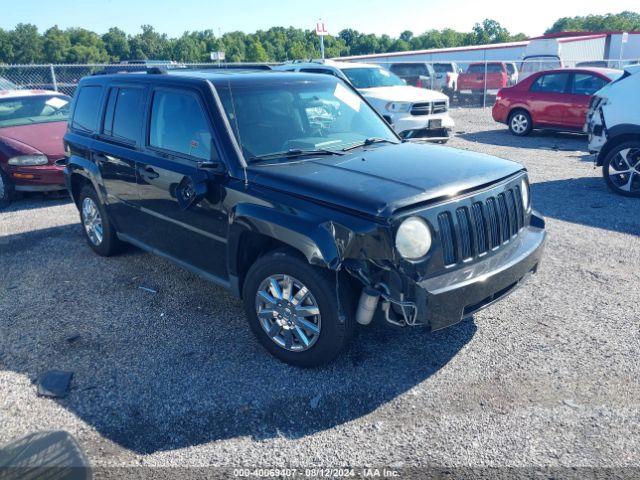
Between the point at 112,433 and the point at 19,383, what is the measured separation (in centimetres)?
103

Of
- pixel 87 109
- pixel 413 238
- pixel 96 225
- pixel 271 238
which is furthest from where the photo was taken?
pixel 96 225

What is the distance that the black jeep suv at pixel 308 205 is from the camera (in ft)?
10.7

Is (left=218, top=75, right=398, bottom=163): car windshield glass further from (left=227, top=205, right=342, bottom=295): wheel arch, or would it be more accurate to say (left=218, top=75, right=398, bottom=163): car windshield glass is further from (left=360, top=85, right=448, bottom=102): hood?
(left=360, top=85, right=448, bottom=102): hood

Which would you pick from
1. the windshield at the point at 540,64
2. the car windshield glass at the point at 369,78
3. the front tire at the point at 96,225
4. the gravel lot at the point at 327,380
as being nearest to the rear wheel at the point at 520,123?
the car windshield glass at the point at 369,78

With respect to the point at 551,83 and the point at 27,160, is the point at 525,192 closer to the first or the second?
the point at 27,160

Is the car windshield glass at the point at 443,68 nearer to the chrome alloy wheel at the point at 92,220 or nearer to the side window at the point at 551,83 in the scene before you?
the side window at the point at 551,83

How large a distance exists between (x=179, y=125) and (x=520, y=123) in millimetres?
11858

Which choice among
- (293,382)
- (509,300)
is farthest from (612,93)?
(293,382)

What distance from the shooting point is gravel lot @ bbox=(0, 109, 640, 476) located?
3.10 m

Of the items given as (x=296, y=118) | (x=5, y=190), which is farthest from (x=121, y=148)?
(x=5, y=190)

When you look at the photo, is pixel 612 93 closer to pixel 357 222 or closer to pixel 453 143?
pixel 453 143

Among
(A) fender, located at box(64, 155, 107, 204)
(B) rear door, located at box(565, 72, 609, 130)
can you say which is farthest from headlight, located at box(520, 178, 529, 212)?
(B) rear door, located at box(565, 72, 609, 130)

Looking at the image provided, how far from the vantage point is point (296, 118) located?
4414 mm

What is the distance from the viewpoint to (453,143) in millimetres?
13531
